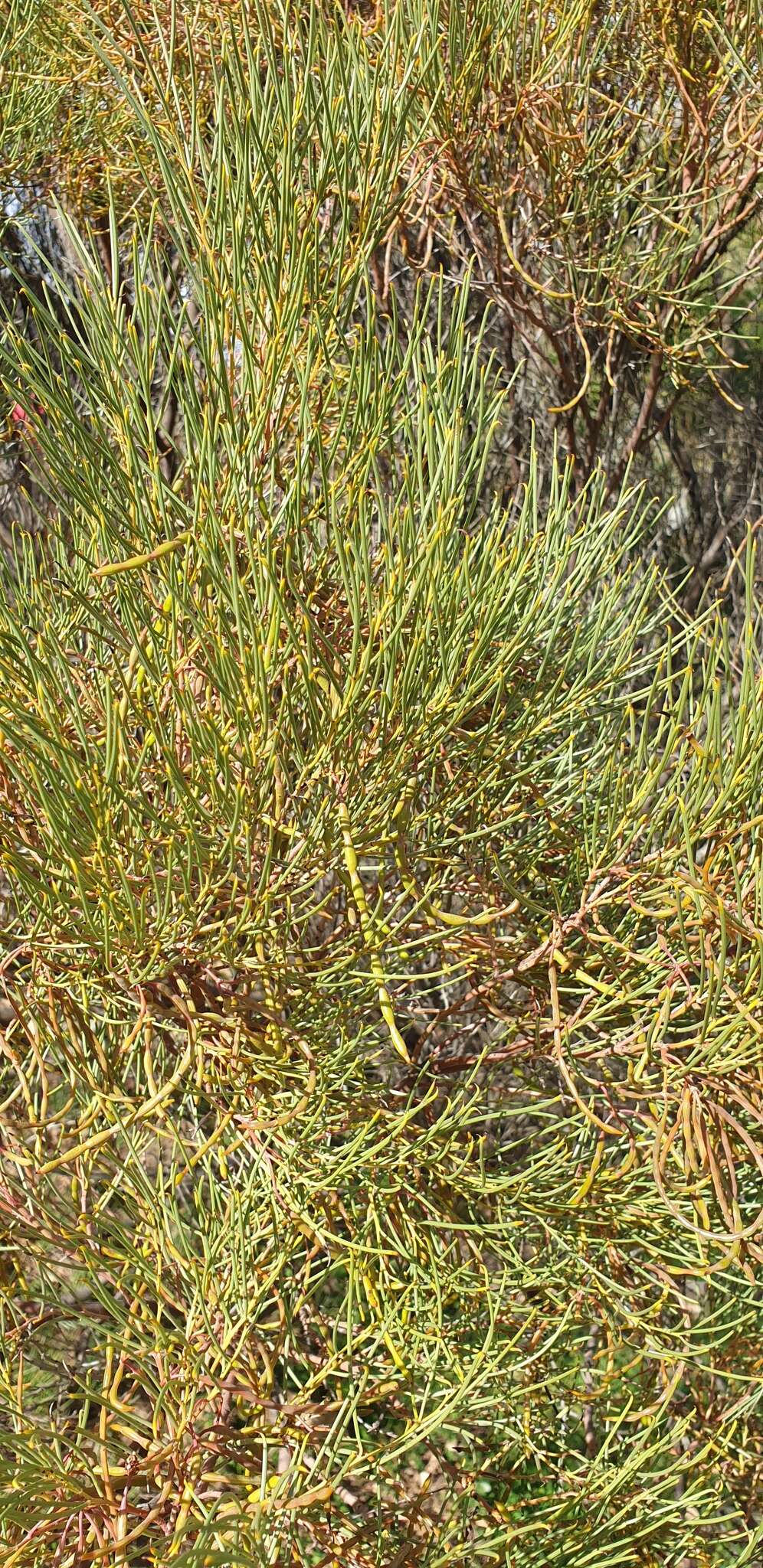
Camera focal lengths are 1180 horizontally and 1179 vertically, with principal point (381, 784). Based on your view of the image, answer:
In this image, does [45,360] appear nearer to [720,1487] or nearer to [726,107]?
[720,1487]

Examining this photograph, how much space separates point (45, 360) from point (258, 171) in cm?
38

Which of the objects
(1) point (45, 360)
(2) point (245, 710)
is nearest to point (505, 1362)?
(2) point (245, 710)

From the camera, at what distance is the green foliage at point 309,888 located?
105cm

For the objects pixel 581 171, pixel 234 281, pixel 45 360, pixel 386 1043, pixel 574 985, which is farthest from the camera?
pixel 581 171

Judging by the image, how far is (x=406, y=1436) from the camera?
1.05 meters

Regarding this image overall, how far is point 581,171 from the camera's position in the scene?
2326 mm

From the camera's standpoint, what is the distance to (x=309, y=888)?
1.18m

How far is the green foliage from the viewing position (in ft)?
3.44

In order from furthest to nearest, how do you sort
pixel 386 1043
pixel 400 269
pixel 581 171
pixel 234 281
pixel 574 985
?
1. pixel 400 269
2. pixel 581 171
3. pixel 574 985
4. pixel 386 1043
5. pixel 234 281

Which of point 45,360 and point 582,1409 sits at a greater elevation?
point 45,360

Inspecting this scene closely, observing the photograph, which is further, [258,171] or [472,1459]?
[472,1459]

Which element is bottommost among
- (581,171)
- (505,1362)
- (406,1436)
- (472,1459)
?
(472,1459)

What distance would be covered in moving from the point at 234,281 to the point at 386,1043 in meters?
0.83

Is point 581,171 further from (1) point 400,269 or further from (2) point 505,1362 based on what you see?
(2) point 505,1362
